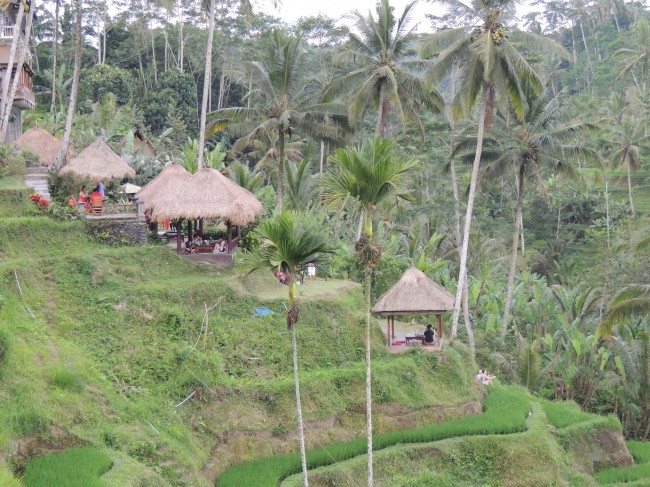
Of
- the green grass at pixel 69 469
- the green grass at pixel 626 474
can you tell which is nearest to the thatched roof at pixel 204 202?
the green grass at pixel 69 469

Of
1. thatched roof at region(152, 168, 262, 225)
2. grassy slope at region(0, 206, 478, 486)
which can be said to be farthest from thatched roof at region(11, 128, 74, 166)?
thatched roof at region(152, 168, 262, 225)

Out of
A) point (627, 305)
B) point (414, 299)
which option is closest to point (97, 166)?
point (414, 299)

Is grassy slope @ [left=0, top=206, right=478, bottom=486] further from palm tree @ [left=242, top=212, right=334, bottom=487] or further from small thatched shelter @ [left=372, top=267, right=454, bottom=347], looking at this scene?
palm tree @ [left=242, top=212, right=334, bottom=487]

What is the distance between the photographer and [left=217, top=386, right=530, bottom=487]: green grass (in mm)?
13750

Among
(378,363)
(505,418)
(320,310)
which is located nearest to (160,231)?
(320,310)

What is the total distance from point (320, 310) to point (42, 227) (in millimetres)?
7416

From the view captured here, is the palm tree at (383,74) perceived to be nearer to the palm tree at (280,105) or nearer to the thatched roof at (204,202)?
the palm tree at (280,105)

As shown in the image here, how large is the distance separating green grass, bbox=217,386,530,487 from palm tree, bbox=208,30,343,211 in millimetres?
8770

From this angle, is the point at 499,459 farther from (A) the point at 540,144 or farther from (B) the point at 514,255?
(A) the point at 540,144

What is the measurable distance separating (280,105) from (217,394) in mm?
10806

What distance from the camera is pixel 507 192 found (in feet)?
135

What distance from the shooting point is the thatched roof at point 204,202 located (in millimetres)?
18375

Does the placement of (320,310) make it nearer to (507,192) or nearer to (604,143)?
(507,192)

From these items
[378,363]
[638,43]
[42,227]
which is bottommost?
[378,363]
